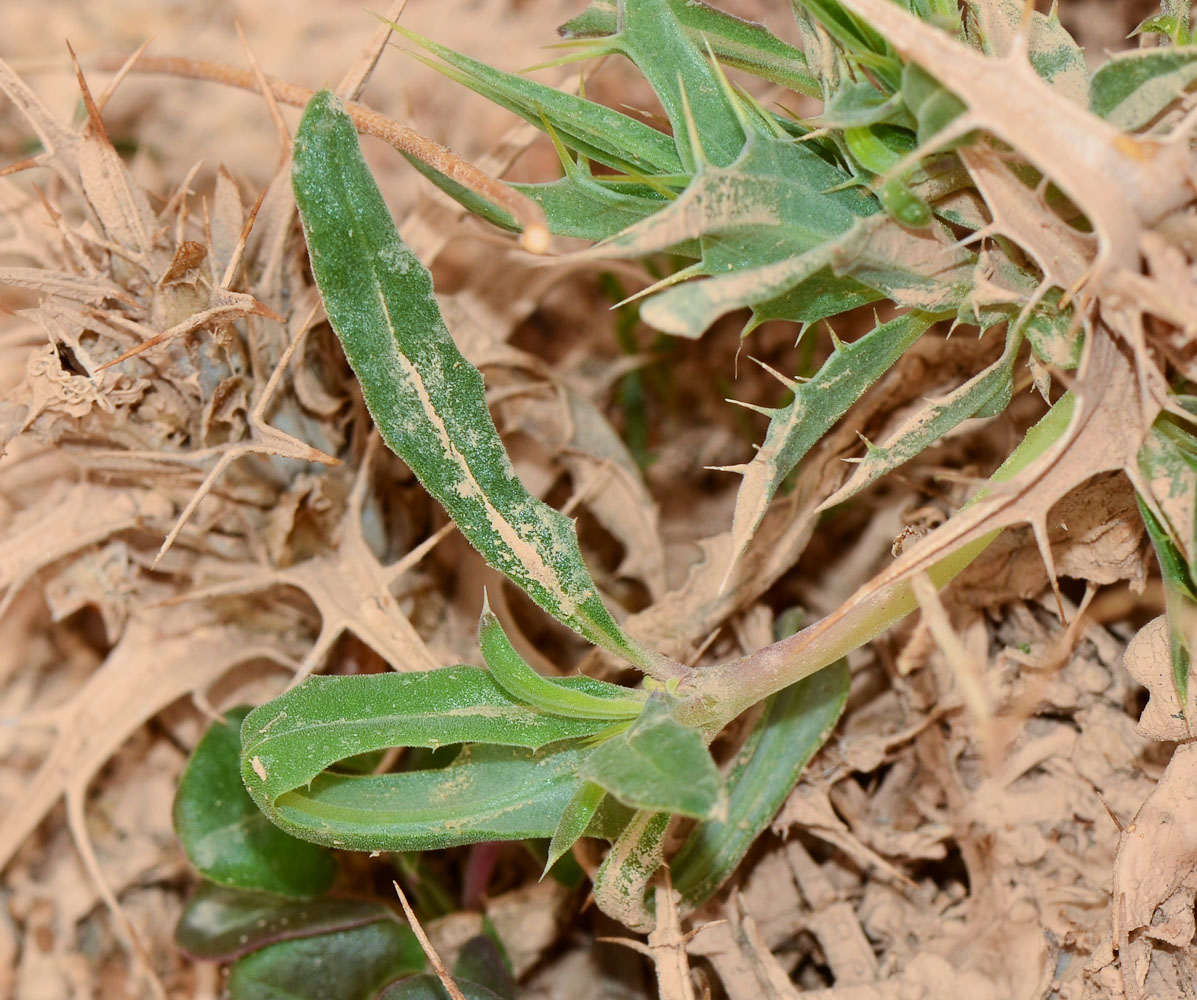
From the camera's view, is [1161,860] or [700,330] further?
[1161,860]

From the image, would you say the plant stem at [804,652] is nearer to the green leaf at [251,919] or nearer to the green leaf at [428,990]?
the green leaf at [428,990]

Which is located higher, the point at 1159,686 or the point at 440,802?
the point at 1159,686

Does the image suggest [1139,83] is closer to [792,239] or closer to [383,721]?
[792,239]

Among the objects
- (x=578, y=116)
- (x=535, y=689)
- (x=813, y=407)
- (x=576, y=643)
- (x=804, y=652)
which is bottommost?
(x=576, y=643)

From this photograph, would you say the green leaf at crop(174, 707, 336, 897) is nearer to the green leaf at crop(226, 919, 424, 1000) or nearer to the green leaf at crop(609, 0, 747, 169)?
the green leaf at crop(226, 919, 424, 1000)

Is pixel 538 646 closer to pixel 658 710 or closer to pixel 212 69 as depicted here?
pixel 658 710

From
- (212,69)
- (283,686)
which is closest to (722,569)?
(283,686)

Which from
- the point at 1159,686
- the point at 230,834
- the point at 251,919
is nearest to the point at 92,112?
the point at 230,834

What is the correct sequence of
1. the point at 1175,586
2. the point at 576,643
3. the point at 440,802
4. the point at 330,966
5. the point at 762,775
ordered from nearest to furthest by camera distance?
the point at 1175,586 → the point at 440,802 → the point at 762,775 → the point at 330,966 → the point at 576,643
